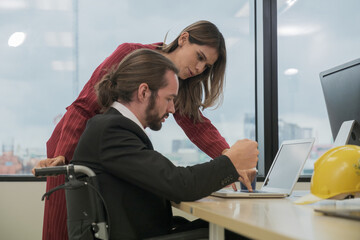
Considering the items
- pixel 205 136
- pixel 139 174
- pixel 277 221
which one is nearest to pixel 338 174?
pixel 277 221

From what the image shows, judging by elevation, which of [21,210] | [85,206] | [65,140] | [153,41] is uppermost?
[153,41]

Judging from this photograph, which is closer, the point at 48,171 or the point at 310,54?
the point at 48,171

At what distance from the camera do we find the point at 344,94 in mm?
1540

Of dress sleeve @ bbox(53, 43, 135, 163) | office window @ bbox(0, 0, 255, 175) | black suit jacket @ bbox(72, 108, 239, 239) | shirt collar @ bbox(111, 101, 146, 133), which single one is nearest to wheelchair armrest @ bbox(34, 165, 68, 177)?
black suit jacket @ bbox(72, 108, 239, 239)

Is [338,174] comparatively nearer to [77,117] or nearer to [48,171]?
[48,171]

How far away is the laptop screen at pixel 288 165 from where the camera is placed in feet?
4.98

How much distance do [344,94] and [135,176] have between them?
842 millimetres

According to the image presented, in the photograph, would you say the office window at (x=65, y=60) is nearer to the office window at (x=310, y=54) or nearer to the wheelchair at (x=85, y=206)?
the office window at (x=310, y=54)

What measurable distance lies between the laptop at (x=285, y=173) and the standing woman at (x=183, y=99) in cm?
32

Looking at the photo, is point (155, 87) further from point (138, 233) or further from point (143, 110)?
point (138, 233)

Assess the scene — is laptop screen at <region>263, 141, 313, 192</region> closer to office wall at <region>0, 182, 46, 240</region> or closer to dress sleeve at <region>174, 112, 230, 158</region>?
dress sleeve at <region>174, 112, 230, 158</region>

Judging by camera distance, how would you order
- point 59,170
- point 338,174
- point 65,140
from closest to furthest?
point 338,174 < point 59,170 < point 65,140

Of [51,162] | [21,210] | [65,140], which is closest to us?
[51,162]

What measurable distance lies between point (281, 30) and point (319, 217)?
2.62 metres
